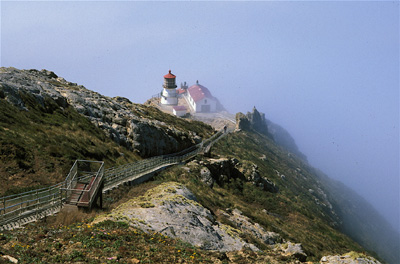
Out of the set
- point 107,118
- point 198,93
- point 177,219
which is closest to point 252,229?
point 177,219

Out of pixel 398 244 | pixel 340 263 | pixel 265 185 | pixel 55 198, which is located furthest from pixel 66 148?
pixel 398 244

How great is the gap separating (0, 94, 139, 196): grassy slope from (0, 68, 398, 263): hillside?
90mm

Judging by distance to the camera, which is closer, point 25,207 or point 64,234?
point 64,234

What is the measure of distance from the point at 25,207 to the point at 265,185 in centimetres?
3301

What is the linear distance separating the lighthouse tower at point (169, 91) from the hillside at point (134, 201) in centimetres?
5667

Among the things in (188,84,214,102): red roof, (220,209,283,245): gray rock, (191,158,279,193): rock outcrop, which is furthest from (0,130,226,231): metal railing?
(188,84,214,102): red roof

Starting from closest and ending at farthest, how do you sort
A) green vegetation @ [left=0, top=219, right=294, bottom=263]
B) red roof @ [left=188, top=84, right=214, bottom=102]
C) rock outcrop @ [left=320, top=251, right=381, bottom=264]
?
green vegetation @ [left=0, top=219, right=294, bottom=263] < rock outcrop @ [left=320, top=251, right=381, bottom=264] < red roof @ [left=188, top=84, right=214, bottom=102]

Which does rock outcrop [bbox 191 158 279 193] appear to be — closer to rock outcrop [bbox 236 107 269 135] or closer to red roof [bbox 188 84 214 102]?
rock outcrop [bbox 236 107 269 135]

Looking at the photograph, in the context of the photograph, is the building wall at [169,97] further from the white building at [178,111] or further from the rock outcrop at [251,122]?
the rock outcrop at [251,122]

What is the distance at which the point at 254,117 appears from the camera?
11444cm

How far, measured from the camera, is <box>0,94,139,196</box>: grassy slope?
2034 cm

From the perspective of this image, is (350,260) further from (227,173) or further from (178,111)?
(178,111)

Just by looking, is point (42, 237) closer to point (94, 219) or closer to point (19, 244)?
point (19, 244)

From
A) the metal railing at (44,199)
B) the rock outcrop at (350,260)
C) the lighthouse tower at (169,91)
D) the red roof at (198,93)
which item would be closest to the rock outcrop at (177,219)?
the metal railing at (44,199)
